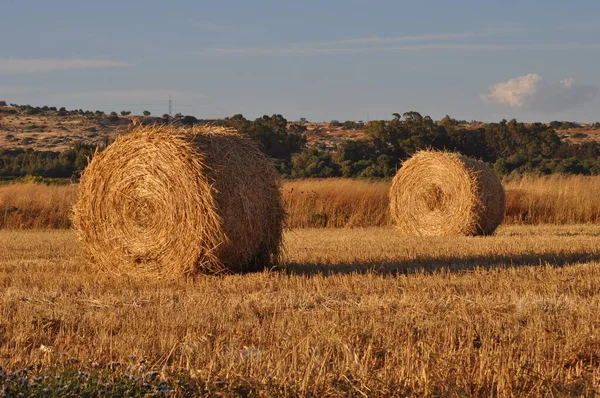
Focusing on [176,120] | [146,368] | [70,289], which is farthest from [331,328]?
[176,120]

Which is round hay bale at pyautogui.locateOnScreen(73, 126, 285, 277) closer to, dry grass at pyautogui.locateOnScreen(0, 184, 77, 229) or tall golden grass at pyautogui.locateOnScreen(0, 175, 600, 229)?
dry grass at pyautogui.locateOnScreen(0, 184, 77, 229)

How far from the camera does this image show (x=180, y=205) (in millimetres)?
10688

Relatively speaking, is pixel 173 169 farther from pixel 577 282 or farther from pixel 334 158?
pixel 334 158

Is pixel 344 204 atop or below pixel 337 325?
below

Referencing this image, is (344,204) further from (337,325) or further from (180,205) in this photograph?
(337,325)

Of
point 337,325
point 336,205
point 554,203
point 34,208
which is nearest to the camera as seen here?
point 337,325

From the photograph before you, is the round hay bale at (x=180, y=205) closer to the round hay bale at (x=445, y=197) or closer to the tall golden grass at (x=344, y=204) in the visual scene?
the round hay bale at (x=445, y=197)

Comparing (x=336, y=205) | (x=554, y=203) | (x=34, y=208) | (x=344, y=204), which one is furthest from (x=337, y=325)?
(x=554, y=203)

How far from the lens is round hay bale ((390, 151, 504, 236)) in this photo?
707 inches

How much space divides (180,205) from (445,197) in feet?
29.4

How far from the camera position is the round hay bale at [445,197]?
1797cm

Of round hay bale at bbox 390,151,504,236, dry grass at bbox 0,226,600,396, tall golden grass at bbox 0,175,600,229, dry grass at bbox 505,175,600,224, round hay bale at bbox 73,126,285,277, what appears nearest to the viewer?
dry grass at bbox 0,226,600,396

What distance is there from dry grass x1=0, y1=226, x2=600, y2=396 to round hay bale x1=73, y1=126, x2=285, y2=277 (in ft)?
1.32

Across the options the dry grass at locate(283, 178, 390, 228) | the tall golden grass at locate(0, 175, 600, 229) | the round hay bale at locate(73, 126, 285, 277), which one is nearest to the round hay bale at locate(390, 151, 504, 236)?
the dry grass at locate(283, 178, 390, 228)
